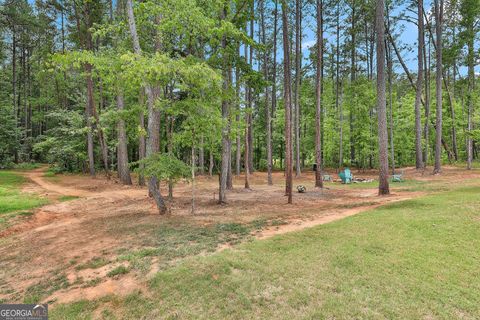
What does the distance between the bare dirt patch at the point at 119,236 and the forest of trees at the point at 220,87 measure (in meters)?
1.37

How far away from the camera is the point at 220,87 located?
29.0ft

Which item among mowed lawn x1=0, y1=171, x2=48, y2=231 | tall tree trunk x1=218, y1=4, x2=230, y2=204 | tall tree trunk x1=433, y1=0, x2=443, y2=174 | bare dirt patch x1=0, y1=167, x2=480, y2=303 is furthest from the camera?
tall tree trunk x1=433, y1=0, x2=443, y2=174

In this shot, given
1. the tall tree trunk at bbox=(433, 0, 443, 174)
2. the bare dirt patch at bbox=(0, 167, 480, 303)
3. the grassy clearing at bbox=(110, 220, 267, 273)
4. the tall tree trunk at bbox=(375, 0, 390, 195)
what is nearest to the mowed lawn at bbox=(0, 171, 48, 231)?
the bare dirt patch at bbox=(0, 167, 480, 303)

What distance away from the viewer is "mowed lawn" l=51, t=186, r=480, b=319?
3.56 m

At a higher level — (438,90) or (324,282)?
(438,90)

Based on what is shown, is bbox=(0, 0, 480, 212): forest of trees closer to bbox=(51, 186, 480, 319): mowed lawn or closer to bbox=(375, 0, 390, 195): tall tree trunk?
bbox=(375, 0, 390, 195): tall tree trunk

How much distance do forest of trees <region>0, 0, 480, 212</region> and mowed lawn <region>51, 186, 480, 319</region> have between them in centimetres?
404

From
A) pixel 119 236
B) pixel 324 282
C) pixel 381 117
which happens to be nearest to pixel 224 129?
pixel 119 236

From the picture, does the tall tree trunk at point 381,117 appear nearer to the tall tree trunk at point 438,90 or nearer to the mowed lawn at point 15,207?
the tall tree trunk at point 438,90

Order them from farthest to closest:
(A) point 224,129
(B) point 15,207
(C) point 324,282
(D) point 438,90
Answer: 1. (D) point 438,90
2. (A) point 224,129
3. (B) point 15,207
4. (C) point 324,282

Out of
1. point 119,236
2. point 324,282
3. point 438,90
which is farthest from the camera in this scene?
point 438,90

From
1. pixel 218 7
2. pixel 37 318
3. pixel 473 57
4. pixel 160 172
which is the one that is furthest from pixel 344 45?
pixel 37 318

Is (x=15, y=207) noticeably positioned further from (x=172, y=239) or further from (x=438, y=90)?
(x=438, y=90)

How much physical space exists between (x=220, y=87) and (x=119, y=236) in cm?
518
